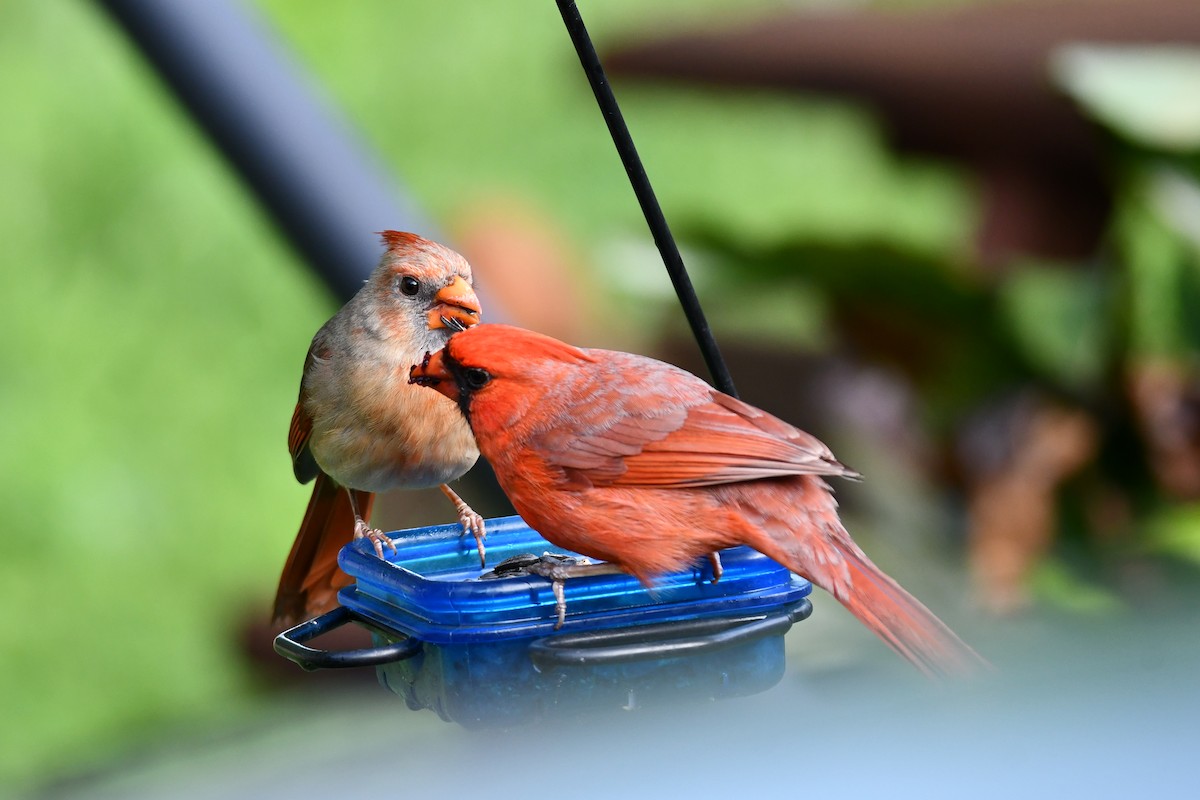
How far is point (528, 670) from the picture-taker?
1.96 meters

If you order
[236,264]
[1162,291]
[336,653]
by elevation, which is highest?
[236,264]

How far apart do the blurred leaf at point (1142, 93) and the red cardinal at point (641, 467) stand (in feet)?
10.4

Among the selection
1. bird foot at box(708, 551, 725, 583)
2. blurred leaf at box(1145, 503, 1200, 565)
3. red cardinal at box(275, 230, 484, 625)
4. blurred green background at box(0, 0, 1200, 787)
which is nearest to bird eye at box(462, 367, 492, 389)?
red cardinal at box(275, 230, 484, 625)

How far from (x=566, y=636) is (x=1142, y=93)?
138 inches

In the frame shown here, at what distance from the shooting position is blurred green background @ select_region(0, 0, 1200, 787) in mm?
5098

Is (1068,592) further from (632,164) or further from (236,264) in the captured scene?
(236,264)

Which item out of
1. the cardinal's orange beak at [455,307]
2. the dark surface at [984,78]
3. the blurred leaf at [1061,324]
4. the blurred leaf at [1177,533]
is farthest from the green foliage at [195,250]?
the cardinal's orange beak at [455,307]

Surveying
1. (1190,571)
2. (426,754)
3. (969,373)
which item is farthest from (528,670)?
(969,373)

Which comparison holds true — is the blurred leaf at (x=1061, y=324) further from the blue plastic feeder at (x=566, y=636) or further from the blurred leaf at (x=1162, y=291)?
the blue plastic feeder at (x=566, y=636)

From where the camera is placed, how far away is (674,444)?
1933 millimetres

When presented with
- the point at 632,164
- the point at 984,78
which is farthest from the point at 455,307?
the point at 984,78

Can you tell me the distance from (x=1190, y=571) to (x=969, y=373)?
1038 mm

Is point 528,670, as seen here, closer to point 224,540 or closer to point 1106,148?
point 1106,148

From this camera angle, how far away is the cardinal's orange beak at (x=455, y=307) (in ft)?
6.50
